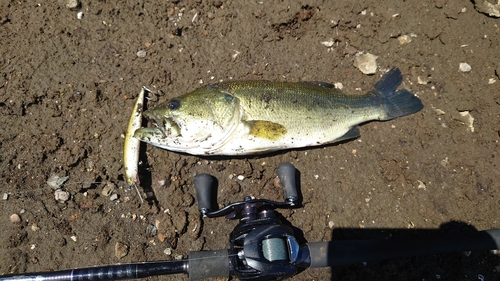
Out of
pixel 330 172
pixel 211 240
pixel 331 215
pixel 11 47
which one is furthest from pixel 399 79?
pixel 11 47

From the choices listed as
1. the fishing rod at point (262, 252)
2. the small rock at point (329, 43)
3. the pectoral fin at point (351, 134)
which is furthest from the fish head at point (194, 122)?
the small rock at point (329, 43)

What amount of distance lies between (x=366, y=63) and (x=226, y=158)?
200 cm

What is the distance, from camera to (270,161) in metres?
3.46

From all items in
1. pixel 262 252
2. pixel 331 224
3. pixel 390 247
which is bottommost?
pixel 331 224

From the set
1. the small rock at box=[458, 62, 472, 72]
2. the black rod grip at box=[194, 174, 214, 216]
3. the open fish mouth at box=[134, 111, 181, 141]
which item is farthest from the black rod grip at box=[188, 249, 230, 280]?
the small rock at box=[458, 62, 472, 72]

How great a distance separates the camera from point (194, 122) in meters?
3.00

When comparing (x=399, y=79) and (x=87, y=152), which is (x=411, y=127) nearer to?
(x=399, y=79)

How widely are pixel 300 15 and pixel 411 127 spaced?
72.3 inches

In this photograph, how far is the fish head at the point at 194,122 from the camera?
298cm

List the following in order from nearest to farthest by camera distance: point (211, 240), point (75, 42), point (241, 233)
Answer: point (241, 233) → point (211, 240) → point (75, 42)

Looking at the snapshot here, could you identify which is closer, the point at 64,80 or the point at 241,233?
the point at 241,233

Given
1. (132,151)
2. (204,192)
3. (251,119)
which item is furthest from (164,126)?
(251,119)

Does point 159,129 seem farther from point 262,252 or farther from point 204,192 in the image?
point 262,252

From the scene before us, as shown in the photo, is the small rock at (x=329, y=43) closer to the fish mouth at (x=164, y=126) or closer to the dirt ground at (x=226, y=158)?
the dirt ground at (x=226, y=158)
